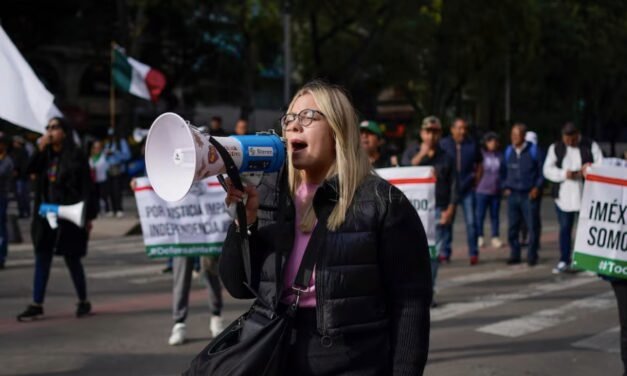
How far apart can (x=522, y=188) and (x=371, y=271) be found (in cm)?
869

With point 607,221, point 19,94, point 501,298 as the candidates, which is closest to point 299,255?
point 19,94

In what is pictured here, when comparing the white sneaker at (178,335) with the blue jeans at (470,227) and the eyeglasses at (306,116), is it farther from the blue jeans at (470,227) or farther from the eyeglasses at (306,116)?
the blue jeans at (470,227)

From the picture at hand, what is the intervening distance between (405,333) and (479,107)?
33.6 m

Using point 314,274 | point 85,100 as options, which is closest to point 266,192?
point 314,274

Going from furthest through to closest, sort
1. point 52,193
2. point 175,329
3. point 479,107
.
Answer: point 479,107 < point 52,193 < point 175,329

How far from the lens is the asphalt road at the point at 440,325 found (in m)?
5.99

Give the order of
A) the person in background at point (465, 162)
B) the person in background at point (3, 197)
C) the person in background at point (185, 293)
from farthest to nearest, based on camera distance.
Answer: the person in background at point (465, 162)
the person in background at point (3, 197)
the person in background at point (185, 293)

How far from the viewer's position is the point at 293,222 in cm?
268

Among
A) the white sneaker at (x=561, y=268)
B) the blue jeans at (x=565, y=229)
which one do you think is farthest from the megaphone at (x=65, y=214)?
the white sneaker at (x=561, y=268)

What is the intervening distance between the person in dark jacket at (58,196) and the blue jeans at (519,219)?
→ 5.84 metres

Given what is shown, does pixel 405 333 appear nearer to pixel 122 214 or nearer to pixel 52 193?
pixel 52 193

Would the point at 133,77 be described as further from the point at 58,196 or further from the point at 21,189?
the point at 58,196

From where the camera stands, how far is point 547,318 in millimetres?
7578

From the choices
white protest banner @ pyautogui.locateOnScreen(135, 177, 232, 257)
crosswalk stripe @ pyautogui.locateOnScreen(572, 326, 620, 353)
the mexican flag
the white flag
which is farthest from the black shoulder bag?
the mexican flag
